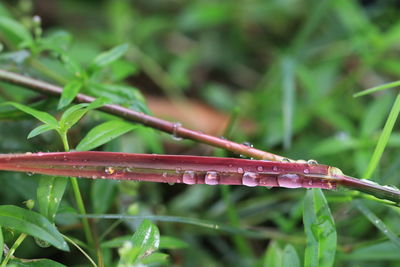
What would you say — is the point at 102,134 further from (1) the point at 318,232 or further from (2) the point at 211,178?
(1) the point at 318,232

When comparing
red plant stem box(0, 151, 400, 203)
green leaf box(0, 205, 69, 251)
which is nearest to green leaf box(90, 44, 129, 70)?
red plant stem box(0, 151, 400, 203)

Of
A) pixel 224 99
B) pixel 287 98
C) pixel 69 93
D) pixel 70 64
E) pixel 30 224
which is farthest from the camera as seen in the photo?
pixel 224 99

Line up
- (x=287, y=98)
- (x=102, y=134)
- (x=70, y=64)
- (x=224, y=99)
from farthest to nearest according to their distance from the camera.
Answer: (x=224, y=99)
(x=287, y=98)
(x=70, y=64)
(x=102, y=134)

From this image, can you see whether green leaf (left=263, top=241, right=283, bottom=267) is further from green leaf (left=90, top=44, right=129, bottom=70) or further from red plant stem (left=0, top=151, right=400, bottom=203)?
green leaf (left=90, top=44, right=129, bottom=70)

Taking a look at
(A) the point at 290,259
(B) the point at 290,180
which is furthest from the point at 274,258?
(B) the point at 290,180

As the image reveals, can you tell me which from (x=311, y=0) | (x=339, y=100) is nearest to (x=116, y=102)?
(x=339, y=100)

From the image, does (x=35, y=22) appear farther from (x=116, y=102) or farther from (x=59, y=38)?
(x=116, y=102)
